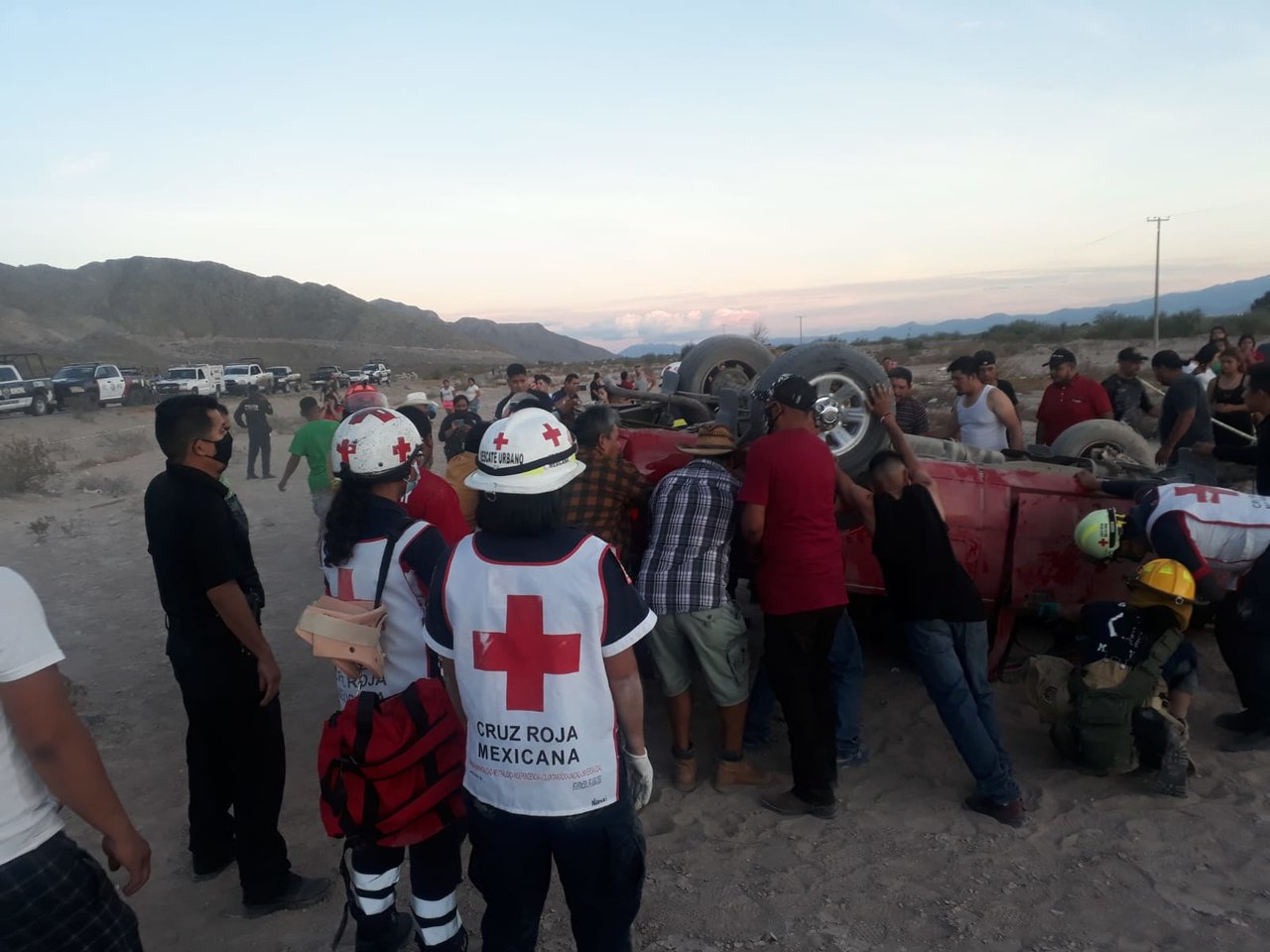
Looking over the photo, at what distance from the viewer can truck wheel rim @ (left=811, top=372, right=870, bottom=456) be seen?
4872 millimetres

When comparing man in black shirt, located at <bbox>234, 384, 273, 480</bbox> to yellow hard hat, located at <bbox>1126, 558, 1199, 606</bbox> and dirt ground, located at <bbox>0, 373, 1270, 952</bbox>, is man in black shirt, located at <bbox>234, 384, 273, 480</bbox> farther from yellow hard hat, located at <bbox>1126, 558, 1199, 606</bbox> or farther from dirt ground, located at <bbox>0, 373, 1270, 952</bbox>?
yellow hard hat, located at <bbox>1126, 558, 1199, 606</bbox>

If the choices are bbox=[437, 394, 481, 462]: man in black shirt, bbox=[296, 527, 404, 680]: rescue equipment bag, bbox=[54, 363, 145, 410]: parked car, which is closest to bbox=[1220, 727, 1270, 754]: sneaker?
bbox=[296, 527, 404, 680]: rescue equipment bag

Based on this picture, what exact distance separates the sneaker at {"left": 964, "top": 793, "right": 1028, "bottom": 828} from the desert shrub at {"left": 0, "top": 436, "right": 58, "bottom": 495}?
582 inches

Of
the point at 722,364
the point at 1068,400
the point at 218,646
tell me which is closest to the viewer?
the point at 218,646

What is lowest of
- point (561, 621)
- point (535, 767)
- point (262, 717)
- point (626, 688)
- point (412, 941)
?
point (412, 941)

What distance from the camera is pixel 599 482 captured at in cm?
425

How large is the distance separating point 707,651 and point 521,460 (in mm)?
2153

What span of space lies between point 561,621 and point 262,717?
190 cm

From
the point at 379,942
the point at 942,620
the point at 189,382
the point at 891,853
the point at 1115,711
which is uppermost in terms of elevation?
the point at 189,382

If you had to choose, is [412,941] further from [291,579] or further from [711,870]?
[291,579]

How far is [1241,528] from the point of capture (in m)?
4.16

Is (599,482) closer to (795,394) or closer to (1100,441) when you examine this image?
(795,394)

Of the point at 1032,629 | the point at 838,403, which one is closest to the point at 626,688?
the point at 838,403

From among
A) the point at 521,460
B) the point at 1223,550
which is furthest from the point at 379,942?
the point at 1223,550
